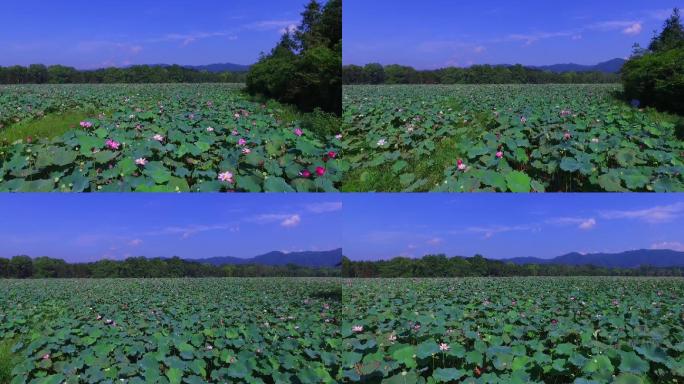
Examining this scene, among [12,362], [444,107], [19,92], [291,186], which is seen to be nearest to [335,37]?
[444,107]

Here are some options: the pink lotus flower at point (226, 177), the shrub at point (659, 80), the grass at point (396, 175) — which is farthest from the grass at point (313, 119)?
the shrub at point (659, 80)

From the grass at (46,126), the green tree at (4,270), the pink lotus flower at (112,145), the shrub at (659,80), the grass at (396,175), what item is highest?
the shrub at (659,80)

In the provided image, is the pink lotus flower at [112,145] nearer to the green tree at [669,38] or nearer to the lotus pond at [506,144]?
the lotus pond at [506,144]

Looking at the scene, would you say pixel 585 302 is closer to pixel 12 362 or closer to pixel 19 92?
pixel 12 362

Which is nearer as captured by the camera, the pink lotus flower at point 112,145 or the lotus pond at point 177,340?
the lotus pond at point 177,340

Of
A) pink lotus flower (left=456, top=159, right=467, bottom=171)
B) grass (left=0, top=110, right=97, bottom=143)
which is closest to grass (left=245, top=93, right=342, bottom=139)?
pink lotus flower (left=456, top=159, right=467, bottom=171)

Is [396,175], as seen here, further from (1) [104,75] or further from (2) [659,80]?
(1) [104,75]
